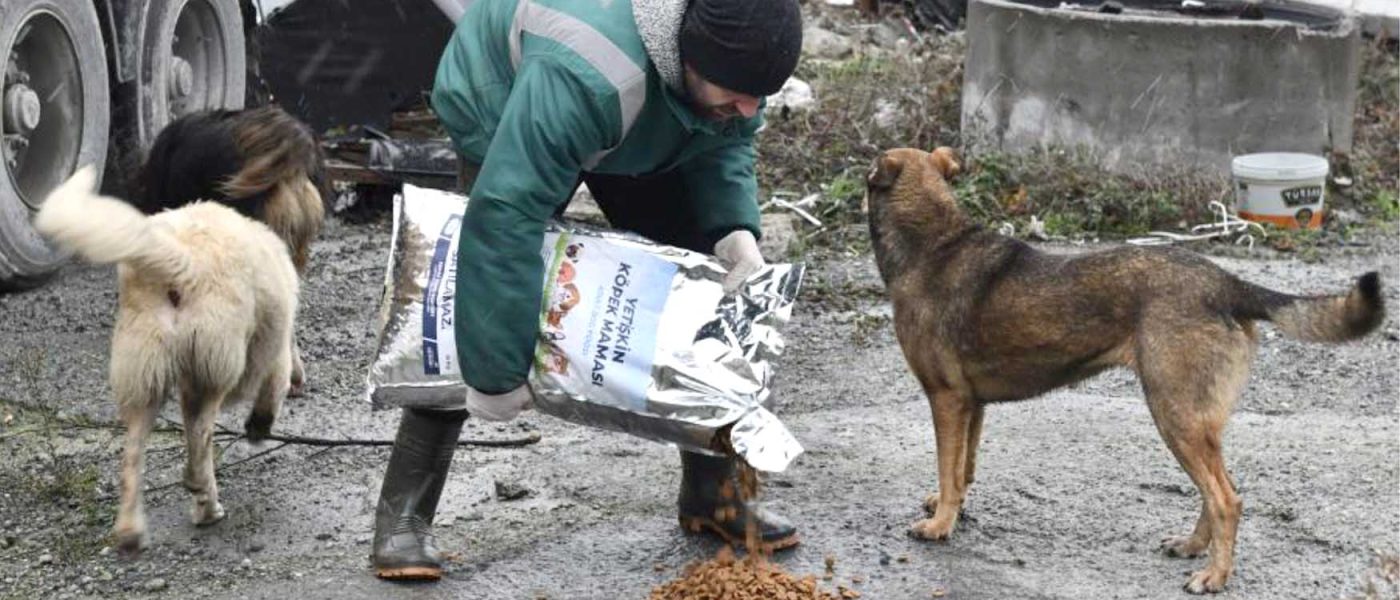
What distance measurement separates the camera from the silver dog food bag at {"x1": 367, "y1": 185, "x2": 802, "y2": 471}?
4.47m

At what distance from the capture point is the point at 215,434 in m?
6.02

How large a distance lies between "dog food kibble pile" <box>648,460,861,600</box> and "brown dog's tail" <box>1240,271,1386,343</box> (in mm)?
1325

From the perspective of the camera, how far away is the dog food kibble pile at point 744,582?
4.66 m

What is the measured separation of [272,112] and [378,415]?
1.19 metres

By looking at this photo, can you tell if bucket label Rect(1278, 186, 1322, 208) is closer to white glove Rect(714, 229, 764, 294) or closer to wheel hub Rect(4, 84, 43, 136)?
white glove Rect(714, 229, 764, 294)

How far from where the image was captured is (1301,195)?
9.11m

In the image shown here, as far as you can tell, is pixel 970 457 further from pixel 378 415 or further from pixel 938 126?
pixel 938 126

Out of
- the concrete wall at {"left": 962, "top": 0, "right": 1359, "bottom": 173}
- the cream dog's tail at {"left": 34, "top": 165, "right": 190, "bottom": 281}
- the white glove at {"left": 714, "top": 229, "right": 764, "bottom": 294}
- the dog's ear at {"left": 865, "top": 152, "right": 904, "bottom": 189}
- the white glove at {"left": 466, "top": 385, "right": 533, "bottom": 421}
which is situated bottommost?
the concrete wall at {"left": 962, "top": 0, "right": 1359, "bottom": 173}

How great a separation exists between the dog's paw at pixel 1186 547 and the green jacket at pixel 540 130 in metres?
1.83

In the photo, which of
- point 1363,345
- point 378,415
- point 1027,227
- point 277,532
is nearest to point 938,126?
point 1027,227

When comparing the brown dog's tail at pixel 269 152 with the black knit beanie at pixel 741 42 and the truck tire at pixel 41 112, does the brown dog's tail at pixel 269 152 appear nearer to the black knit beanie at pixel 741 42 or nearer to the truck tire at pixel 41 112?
the black knit beanie at pixel 741 42

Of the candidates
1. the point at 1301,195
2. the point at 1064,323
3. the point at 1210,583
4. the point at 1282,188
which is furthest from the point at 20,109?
the point at 1301,195

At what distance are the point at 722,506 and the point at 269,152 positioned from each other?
5.92 ft

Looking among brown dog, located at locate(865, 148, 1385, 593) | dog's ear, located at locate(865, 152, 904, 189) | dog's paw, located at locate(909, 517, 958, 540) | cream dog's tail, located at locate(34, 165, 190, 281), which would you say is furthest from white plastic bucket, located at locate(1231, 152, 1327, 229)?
cream dog's tail, located at locate(34, 165, 190, 281)
